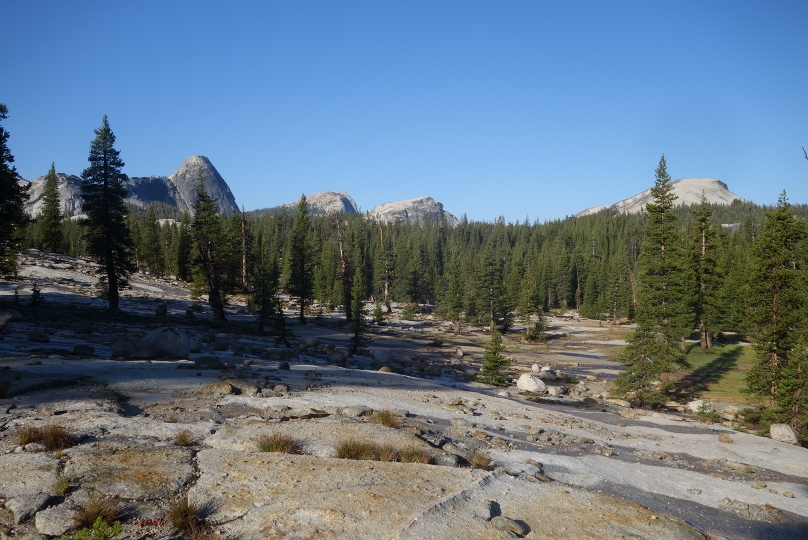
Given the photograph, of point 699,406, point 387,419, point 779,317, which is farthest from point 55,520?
point 779,317

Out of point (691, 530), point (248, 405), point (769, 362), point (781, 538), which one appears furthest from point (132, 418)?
point (769, 362)

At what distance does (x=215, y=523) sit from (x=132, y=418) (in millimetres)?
5595

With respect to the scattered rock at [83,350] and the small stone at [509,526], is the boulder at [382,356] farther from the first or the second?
the small stone at [509,526]

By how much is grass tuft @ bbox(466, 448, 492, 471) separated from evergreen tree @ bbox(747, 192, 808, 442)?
68.4 feet

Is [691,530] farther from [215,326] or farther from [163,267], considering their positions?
[163,267]

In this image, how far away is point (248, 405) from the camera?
43.2 feet

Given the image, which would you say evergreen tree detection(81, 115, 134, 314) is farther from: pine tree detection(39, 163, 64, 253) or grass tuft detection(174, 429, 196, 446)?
pine tree detection(39, 163, 64, 253)

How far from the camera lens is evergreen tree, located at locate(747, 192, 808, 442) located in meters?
23.7

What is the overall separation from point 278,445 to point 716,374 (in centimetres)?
4242

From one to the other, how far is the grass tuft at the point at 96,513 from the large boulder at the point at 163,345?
16.4 meters

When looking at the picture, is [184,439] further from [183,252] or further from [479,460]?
[183,252]

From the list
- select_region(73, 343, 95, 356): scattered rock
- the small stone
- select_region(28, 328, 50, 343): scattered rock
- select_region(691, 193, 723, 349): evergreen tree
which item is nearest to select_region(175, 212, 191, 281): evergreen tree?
select_region(28, 328, 50, 343): scattered rock

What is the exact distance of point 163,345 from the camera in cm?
2180

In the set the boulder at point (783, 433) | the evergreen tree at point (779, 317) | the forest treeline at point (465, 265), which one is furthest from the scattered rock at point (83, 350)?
the evergreen tree at point (779, 317)
